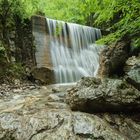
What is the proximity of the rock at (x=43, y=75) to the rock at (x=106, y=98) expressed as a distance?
4.79 m

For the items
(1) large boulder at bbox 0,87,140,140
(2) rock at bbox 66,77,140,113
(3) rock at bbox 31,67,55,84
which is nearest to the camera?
(1) large boulder at bbox 0,87,140,140

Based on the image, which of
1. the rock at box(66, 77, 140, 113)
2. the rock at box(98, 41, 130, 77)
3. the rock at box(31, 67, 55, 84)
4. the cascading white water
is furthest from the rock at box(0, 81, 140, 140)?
the cascading white water

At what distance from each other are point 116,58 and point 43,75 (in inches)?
116

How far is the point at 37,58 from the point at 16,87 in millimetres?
2653

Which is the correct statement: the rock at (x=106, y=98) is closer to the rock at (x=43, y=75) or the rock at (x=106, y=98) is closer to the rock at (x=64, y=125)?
the rock at (x=64, y=125)

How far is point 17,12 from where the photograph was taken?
403 inches

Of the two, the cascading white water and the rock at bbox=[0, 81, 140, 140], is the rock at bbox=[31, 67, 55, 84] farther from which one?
the rock at bbox=[0, 81, 140, 140]

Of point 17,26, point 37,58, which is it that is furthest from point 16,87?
point 17,26

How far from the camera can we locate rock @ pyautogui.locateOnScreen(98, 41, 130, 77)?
7.70 m

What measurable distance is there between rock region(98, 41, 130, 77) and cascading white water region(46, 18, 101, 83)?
2421mm

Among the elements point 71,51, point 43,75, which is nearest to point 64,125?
point 43,75

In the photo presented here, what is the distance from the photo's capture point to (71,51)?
12.0 m

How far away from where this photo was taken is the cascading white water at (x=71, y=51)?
1049 cm

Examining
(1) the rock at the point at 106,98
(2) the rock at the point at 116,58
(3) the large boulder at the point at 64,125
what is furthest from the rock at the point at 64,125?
(2) the rock at the point at 116,58
